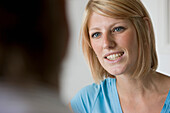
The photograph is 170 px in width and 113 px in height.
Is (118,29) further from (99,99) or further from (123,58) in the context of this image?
(99,99)

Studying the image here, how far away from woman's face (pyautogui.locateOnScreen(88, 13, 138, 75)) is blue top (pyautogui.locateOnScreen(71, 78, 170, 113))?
0.49 ft

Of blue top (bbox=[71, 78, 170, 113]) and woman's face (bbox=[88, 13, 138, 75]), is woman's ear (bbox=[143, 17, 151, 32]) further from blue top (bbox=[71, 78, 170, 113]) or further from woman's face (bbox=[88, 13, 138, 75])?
blue top (bbox=[71, 78, 170, 113])

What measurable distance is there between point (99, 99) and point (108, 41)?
0.29 metres

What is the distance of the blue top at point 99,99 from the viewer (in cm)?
84

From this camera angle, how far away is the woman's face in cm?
71

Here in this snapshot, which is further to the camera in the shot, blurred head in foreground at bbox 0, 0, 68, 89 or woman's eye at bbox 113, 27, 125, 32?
woman's eye at bbox 113, 27, 125, 32

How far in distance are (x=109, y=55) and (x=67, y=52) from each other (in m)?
0.67

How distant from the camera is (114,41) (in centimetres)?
72

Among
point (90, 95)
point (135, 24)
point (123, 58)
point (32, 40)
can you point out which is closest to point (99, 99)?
point (90, 95)

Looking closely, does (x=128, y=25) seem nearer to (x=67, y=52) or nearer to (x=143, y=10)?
(x=143, y=10)

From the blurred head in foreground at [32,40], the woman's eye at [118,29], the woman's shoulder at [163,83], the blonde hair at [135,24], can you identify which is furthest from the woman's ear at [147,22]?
the blurred head in foreground at [32,40]

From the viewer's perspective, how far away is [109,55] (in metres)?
0.74

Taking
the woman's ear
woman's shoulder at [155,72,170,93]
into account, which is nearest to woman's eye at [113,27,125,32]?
the woman's ear

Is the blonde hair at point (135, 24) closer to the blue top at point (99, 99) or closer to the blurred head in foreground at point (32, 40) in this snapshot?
the blue top at point (99, 99)
